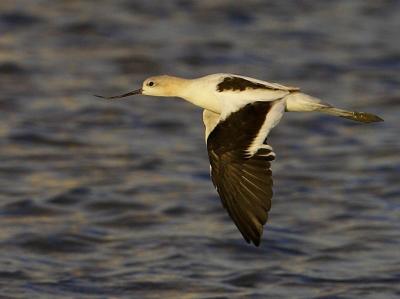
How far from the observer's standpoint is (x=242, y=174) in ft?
28.8

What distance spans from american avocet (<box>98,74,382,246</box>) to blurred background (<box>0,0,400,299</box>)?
2.70m

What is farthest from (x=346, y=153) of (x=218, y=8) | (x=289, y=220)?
(x=218, y=8)

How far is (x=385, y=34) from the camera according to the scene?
18.3 meters

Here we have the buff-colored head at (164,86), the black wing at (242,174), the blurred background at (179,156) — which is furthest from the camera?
the blurred background at (179,156)

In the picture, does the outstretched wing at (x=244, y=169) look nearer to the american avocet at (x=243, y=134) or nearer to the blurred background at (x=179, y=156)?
the american avocet at (x=243, y=134)

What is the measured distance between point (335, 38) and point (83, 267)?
6991mm

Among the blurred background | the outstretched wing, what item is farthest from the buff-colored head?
the blurred background

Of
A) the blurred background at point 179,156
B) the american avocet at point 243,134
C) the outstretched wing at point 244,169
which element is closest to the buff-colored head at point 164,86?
the american avocet at point 243,134

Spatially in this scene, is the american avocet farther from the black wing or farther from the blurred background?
the blurred background

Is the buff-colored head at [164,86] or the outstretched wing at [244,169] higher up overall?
the buff-colored head at [164,86]

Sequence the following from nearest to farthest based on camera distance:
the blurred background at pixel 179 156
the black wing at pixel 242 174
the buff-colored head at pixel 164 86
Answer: the black wing at pixel 242 174 < the buff-colored head at pixel 164 86 < the blurred background at pixel 179 156

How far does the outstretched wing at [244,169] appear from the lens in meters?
8.68

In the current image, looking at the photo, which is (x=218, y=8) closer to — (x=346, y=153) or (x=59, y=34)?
(x=59, y=34)

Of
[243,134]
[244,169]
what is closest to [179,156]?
[243,134]
